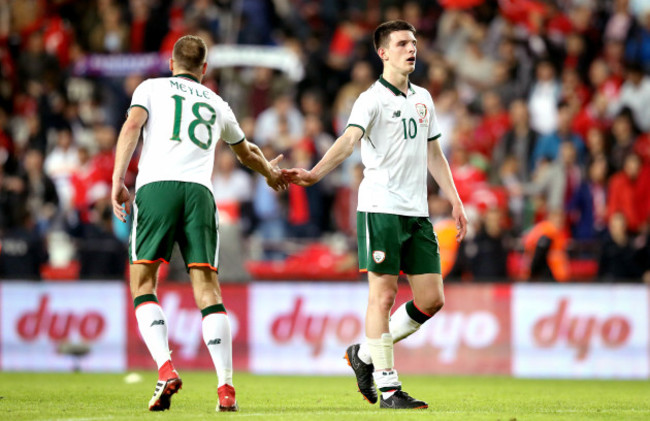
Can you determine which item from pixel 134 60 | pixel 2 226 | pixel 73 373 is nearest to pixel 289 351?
pixel 73 373

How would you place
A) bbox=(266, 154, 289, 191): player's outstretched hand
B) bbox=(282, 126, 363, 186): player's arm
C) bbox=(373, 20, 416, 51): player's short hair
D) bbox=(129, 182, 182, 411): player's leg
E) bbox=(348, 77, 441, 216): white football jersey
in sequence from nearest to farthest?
1. bbox=(129, 182, 182, 411): player's leg
2. bbox=(282, 126, 363, 186): player's arm
3. bbox=(348, 77, 441, 216): white football jersey
4. bbox=(373, 20, 416, 51): player's short hair
5. bbox=(266, 154, 289, 191): player's outstretched hand

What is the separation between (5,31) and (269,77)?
5.40 meters

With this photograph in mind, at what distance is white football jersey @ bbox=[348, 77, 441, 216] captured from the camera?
305 inches

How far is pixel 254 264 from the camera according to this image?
613 inches

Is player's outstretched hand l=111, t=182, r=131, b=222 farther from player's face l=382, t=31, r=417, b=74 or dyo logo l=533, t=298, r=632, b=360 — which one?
dyo logo l=533, t=298, r=632, b=360

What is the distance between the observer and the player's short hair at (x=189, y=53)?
24.7 feet

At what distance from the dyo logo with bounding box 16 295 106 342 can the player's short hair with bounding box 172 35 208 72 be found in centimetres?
730

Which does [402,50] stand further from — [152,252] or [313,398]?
[313,398]

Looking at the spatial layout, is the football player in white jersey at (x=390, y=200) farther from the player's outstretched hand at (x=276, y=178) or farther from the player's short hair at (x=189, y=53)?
the player's short hair at (x=189, y=53)

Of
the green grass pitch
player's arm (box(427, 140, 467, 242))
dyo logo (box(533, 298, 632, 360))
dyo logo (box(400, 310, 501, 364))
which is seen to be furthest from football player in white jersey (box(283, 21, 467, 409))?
dyo logo (box(533, 298, 632, 360))

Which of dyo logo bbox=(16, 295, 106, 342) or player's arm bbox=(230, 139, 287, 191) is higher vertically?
player's arm bbox=(230, 139, 287, 191)

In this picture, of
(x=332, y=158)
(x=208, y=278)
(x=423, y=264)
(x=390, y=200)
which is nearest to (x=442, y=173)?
(x=390, y=200)

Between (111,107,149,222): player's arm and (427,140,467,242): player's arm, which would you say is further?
(427,140,467,242): player's arm

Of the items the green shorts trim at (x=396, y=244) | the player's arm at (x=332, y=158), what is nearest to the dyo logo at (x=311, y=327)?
the green shorts trim at (x=396, y=244)
